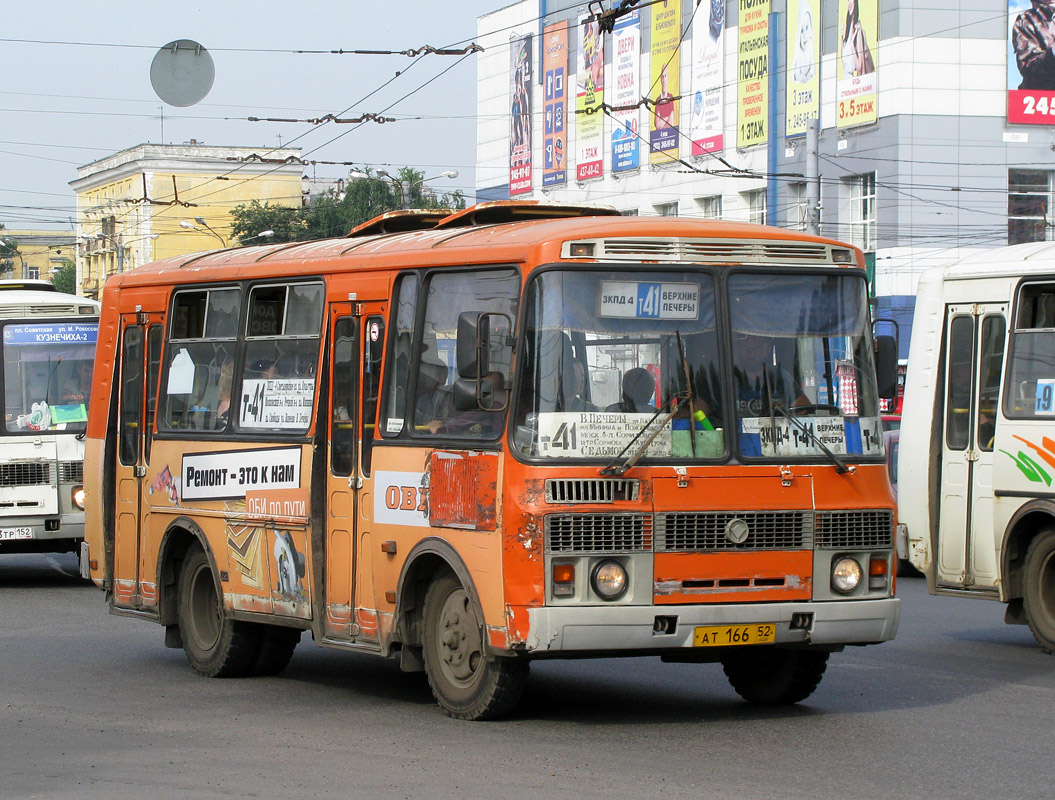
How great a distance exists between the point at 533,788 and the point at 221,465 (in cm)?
476

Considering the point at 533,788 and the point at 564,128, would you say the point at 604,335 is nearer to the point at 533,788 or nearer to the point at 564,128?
the point at 533,788

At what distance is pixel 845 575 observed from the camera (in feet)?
29.8

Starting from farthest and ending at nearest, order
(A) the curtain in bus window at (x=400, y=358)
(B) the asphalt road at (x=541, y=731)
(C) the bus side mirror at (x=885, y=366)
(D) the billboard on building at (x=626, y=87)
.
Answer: (D) the billboard on building at (x=626, y=87), (A) the curtain in bus window at (x=400, y=358), (C) the bus side mirror at (x=885, y=366), (B) the asphalt road at (x=541, y=731)

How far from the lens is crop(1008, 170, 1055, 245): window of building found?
45.7 m

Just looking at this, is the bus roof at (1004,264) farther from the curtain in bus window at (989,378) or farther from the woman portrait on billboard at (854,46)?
the woman portrait on billboard at (854,46)

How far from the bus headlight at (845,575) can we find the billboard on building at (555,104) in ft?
171

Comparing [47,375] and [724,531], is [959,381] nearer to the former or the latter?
[724,531]

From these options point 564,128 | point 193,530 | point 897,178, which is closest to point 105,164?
point 564,128

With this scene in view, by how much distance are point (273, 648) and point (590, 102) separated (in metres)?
46.3

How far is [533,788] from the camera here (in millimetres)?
7391

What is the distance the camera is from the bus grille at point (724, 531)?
28.6ft

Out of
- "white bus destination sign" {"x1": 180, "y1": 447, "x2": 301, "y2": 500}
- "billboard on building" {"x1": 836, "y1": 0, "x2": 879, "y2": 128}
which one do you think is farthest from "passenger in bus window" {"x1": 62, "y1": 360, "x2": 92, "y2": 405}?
"billboard on building" {"x1": 836, "y1": 0, "x2": 879, "y2": 128}

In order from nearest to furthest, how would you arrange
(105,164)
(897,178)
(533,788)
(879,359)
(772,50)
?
(533,788) < (879,359) < (897,178) < (772,50) < (105,164)

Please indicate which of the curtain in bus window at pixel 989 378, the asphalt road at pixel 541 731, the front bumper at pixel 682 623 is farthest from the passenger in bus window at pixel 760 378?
the curtain in bus window at pixel 989 378
